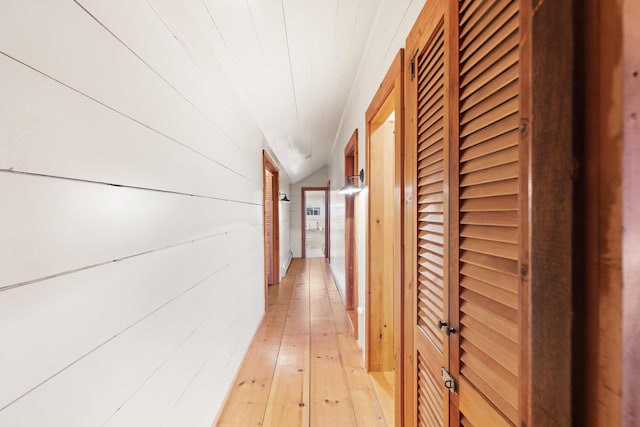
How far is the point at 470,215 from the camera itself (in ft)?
2.16

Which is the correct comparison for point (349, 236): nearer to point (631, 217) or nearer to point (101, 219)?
point (101, 219)

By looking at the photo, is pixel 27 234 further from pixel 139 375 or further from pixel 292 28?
pixel 292 28

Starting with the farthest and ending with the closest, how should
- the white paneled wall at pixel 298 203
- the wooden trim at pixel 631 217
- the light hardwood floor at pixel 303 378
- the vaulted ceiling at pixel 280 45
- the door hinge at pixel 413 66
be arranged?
the white paneled wall at pixel 298 203
the light hardwood floor at pixel 303 378
the vaulted ceiling at pixel 280 45
the door hinge at pixel 413 66
the wooden trim at pixel 631 217

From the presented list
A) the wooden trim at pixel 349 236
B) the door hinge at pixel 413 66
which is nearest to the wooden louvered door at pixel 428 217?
the door hinge at pixel 413 66

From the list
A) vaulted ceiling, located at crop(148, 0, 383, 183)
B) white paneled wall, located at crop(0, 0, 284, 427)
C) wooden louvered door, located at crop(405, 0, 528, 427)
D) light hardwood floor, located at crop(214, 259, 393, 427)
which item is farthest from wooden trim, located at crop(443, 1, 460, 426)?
light hardwood floor, located at crop(214, 259, 393, 427)

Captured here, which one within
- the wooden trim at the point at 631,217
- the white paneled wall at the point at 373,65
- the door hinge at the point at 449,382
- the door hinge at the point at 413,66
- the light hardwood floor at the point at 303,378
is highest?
the white paneled wall at the point at 373,65

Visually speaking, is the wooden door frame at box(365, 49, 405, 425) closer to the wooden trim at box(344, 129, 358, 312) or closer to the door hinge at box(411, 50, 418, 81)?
the door hinge at box(411, 50, 418, 81)

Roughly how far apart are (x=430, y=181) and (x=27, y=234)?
43.0 inches

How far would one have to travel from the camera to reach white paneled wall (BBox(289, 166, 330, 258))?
6.99 m

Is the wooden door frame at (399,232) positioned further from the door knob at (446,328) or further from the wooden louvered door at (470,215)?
the door knob at (446,328)

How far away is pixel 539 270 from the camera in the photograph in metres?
0.36

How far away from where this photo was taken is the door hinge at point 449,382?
0.70m

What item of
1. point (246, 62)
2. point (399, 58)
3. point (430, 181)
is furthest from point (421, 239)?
point (246, 62)

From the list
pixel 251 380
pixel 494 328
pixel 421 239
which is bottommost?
pixel 251 380
